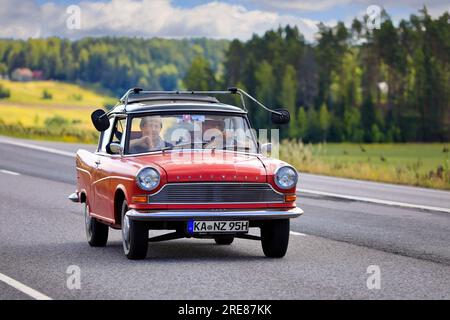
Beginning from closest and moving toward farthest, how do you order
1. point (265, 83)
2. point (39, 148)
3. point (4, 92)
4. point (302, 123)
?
point (39, 148)
point (302, 123)
point (265, 83)
point (4, 92)

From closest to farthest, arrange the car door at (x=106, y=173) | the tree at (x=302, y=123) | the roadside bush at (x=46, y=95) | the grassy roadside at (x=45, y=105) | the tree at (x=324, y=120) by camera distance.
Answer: the car door at (x=106, y=173) < the tree at (x=324, y=120) < the tree at (x=302, y=123) < the grassy roadside at (x=45, y=105) < the roadside bush at (x=46, y=95)

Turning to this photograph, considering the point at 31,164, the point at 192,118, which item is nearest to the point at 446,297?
the point at 192,118

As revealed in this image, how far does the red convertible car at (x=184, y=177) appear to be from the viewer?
39.7 ft

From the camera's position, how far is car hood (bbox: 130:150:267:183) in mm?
12117

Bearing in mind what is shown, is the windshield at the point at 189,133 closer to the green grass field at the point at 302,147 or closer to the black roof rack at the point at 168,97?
the black roof rack at the point at 168,97

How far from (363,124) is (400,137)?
223 inches

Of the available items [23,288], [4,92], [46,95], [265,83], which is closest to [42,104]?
[4,92]

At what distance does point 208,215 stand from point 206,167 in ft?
1.71

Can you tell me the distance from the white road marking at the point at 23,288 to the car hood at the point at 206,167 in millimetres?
1981

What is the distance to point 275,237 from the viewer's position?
12.6 m

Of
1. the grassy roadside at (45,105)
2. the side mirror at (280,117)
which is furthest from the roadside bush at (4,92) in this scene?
the side mirror at (280,117)

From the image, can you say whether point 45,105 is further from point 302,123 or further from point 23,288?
point 23,288
